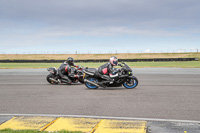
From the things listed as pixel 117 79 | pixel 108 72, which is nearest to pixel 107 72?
pixel 108 72

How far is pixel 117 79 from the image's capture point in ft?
36.8

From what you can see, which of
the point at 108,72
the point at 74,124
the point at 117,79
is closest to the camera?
the point at 74,124

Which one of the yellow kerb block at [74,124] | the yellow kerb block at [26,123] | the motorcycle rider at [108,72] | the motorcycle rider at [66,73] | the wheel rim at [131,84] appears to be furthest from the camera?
the motorcycle rider at [66,73]

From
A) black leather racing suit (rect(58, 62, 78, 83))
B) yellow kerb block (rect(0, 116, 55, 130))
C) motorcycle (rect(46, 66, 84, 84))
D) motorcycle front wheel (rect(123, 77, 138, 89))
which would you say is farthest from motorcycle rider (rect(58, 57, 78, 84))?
yellow kerb block (rect(0, 116, 55, 130))

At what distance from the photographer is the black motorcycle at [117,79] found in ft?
36.4

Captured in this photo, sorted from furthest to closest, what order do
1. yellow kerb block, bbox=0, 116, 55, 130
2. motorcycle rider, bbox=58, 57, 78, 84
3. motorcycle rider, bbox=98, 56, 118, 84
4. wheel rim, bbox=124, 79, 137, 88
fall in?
motorcycle rider, bbox=58, 57, 78, 84 < wheel rim, bbox=124, 79, 137, 88 < motorcycle rider, bbox=98, 56, 118, 84 < yellow kerb block, bbox=0, 116, 55, 130

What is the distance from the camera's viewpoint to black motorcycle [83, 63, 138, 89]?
1110 cm

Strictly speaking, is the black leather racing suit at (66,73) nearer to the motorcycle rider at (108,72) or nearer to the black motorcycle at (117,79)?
the black motorcycle at (117,79)

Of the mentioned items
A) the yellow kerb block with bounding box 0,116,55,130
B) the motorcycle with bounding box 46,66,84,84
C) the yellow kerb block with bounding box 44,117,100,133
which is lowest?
the yellow kerb block with bounding box 44,117,100,133

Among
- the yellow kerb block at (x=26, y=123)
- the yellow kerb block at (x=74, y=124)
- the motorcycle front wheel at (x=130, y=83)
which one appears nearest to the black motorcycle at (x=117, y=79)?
the motorcycle front wheel at (x=130, y=83)

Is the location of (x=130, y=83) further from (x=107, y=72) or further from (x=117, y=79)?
(x=107, y=72)

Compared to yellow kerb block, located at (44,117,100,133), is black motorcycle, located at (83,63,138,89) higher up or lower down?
higher up

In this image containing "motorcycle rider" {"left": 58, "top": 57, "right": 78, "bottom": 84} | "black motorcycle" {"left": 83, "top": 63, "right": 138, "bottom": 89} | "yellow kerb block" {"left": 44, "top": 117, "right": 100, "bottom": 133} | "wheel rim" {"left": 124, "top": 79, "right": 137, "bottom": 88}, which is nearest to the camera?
"yellow kerb block" {"left": 44, "top": 117, "right": 100, "bottom": 133}

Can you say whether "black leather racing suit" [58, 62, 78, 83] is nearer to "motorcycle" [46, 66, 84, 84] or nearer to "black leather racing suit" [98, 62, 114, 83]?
"motorcycle" [46, 66, 84, 84]
